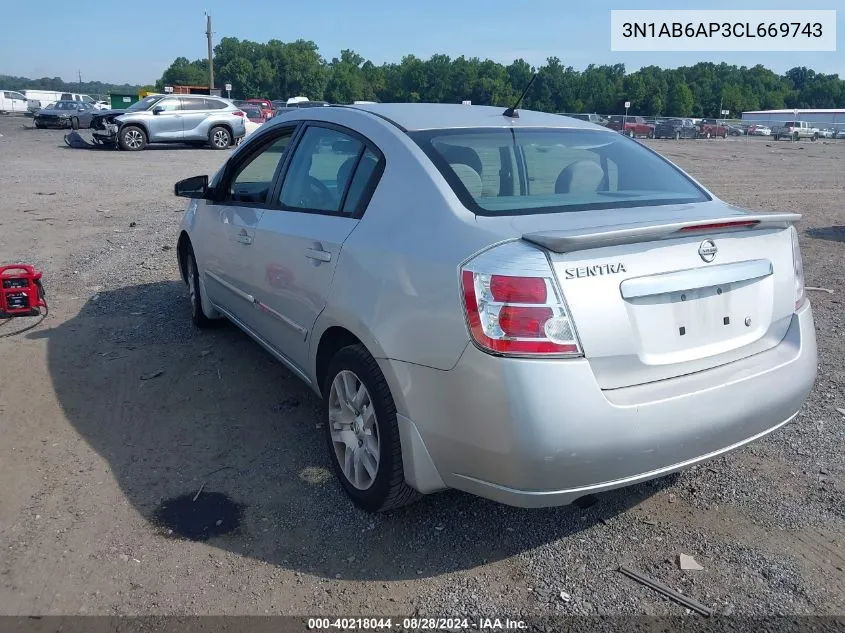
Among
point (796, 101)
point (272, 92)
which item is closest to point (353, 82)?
point (272, 92)

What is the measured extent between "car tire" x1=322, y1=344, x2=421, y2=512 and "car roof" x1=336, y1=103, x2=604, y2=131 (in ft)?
3.78

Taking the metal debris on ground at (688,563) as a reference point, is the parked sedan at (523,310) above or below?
above

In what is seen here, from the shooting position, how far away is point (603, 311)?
8.21 ft

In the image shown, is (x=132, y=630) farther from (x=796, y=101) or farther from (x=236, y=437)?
(x=796, y=101)

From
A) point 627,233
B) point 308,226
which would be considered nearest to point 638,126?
point 308,226

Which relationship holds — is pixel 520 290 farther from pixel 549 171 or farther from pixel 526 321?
pixel 549 171

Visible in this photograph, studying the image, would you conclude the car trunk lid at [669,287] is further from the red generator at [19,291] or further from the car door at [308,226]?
the red generator at [19,291]

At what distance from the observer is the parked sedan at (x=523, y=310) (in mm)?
2469

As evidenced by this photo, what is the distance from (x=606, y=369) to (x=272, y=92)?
117295mm

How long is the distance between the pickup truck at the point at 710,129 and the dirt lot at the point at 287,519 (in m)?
50.6

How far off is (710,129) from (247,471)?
181ft

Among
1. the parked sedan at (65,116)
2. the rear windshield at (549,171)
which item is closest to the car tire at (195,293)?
the rear windshield at (549,171)

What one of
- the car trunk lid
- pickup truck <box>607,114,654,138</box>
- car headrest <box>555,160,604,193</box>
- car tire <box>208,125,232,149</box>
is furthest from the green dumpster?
the car trunk lid

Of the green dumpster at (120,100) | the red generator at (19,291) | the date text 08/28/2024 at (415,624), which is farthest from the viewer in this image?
the green dumpster at (120,100)
